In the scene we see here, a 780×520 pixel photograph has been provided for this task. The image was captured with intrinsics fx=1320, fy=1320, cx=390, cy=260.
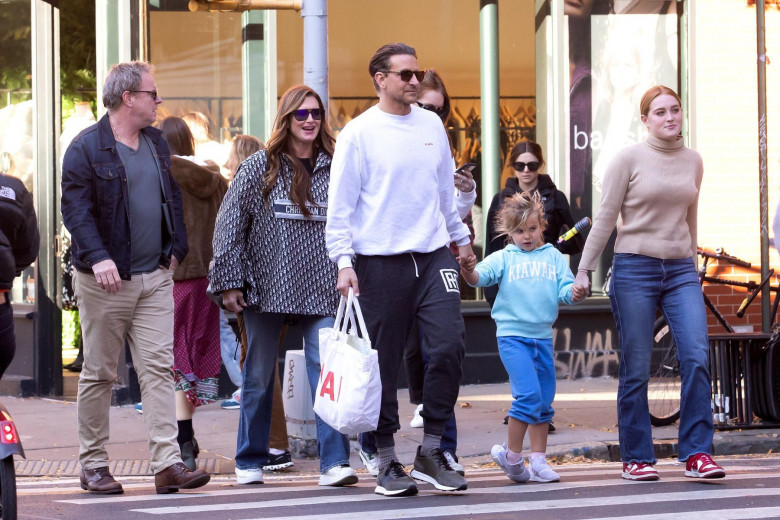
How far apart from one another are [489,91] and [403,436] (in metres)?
4.02

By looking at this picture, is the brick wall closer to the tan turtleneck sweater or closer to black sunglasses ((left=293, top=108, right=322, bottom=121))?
the tan turtleneck sweater

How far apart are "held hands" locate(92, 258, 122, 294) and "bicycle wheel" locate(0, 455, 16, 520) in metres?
1.60

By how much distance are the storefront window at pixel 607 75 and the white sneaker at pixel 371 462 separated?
495 cm

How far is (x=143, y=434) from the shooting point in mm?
8602

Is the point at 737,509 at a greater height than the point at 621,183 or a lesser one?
lesser

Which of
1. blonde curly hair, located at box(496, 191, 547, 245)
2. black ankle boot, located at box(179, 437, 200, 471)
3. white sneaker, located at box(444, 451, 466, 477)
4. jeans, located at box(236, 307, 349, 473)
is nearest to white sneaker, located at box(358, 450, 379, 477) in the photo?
white sneaker, located at box(444, 451, 466, 477)

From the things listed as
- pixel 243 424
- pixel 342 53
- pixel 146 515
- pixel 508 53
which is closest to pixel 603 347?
pixel 508 53

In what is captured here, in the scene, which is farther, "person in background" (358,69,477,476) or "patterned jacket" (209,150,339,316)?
"person in background" (358,69,477,476)

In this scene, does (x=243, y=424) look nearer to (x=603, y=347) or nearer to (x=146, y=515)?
(x=146, y=515)

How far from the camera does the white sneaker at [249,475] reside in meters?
6.71

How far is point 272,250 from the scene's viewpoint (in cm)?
668

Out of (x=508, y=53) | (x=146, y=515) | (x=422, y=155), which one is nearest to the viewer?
(x=146, y=515)

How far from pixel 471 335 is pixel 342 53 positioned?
261 centimetres

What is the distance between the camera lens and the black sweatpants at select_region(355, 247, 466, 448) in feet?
20.1
